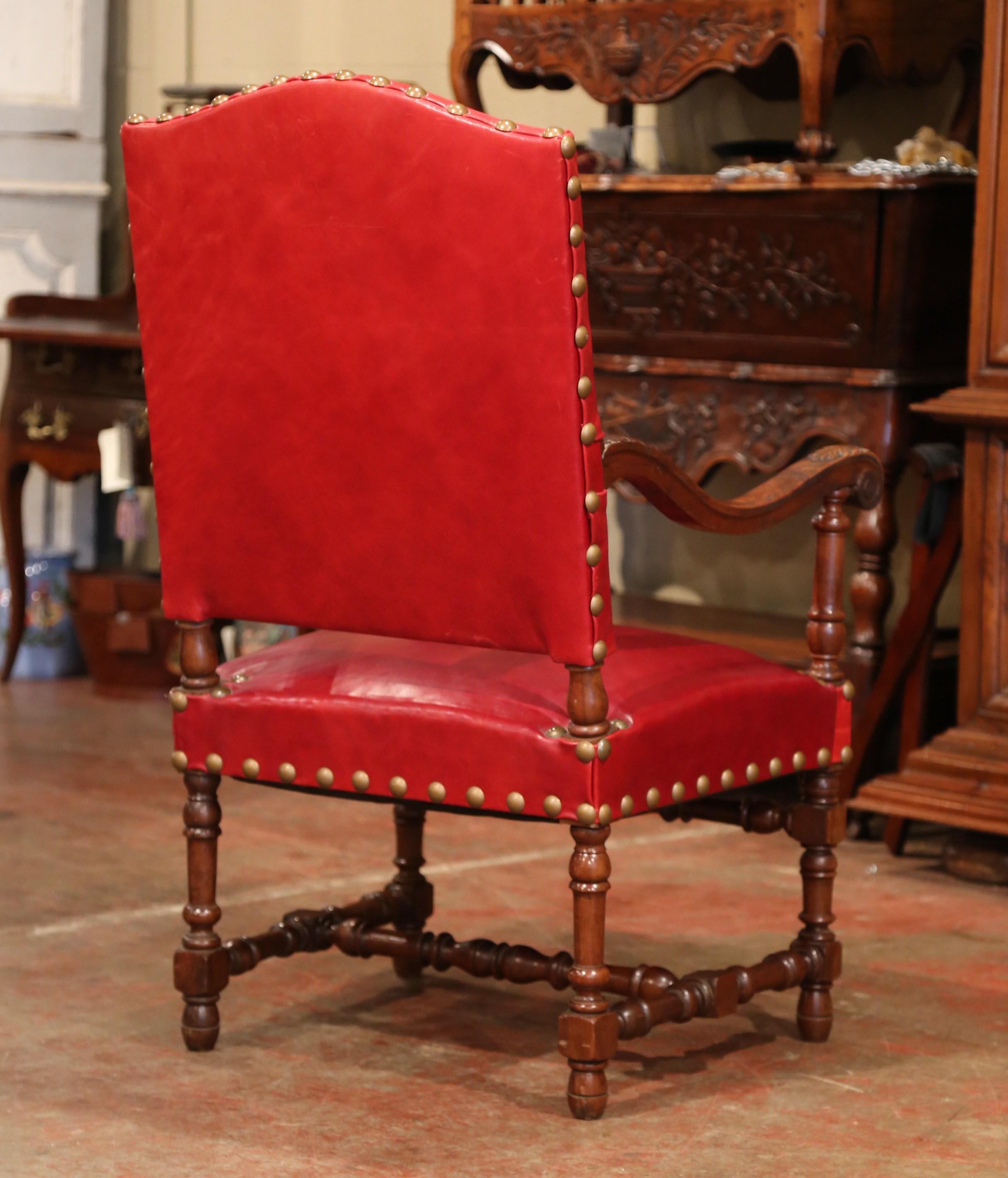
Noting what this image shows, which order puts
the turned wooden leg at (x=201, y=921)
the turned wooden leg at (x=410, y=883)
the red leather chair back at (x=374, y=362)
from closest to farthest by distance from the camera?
the red leather chair back at (x=374, y=362) → the turned wooden leg at (x=201, y=921) → the turned wooden leg at (x=410, y=883)

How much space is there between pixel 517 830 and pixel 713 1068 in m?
1.29

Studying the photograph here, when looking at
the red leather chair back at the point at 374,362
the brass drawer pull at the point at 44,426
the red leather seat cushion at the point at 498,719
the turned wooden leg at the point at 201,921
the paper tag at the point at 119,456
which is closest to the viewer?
the red leather chair back at the point at 374,362

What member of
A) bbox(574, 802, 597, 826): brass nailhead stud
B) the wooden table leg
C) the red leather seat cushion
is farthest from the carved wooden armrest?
the wooden table leg

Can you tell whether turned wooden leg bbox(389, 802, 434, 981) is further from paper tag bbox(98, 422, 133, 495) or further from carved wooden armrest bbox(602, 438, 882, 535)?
paper tag bbox(98, 422, 133, 495)

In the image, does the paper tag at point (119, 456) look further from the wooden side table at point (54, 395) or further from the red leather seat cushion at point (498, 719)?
the red leather seat cushion at point (498, 719)

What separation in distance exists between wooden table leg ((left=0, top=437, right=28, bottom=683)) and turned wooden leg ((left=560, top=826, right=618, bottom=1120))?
324 cm

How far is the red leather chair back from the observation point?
6.84 feet

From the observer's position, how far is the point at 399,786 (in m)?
2.28

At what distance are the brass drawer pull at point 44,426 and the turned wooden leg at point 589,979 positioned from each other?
3.17 metres

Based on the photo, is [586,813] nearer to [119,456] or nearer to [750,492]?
[750,492]

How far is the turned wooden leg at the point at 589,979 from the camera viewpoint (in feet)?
7.20

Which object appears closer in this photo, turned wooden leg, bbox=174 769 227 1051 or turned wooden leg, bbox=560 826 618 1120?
turned wooden leg, bbox=560 826 618 1120

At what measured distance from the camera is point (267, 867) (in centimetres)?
345

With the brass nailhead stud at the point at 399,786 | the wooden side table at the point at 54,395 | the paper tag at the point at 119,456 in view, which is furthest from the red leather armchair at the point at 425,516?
the wooden side table at the point at 54,395
